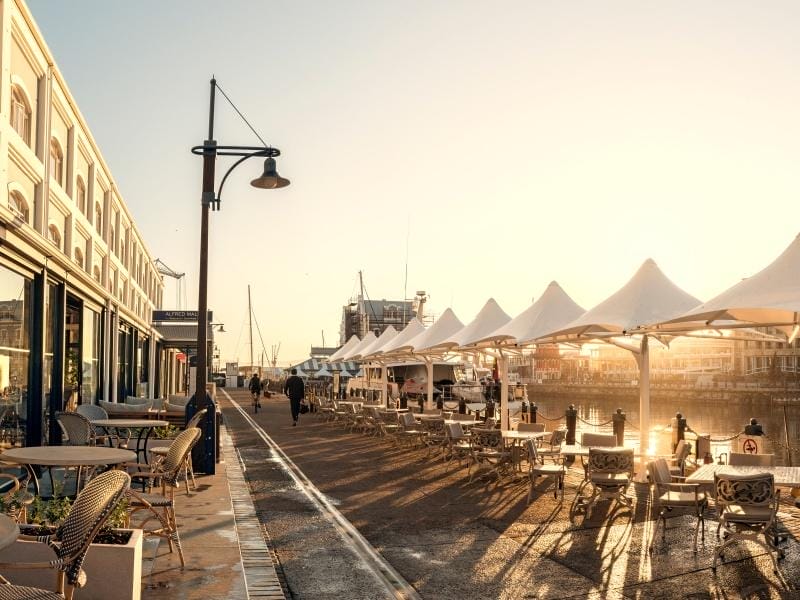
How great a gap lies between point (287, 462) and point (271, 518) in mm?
6665

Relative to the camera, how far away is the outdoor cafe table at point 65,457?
22.0 feet

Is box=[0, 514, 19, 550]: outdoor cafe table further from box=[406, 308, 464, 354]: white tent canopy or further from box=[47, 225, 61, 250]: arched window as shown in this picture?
box=[406, 308, 464, 354]: white tent canopy

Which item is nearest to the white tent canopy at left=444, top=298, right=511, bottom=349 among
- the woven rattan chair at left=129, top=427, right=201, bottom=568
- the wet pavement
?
the wet pavement

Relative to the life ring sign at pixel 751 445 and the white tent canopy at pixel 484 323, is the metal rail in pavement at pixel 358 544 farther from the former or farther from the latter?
the life ring sign at pixel 751 445

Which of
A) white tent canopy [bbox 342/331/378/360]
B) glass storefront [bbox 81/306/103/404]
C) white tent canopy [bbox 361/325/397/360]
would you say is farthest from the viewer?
white tent canopy [bbox 342/331/378/360]

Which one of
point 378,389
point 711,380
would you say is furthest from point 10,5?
point 711,380

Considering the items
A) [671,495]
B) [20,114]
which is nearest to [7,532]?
[671,495]

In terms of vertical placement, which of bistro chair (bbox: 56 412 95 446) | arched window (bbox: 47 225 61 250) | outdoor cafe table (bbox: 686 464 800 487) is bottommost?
outdoor cafe table (bbox: 686 464 800 487)

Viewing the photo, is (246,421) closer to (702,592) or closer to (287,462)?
(287,462)

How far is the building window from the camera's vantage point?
15883 millimetres

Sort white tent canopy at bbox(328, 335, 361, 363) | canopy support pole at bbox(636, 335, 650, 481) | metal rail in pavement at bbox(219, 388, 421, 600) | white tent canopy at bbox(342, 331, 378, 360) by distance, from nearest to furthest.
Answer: metal rail in pavement at bbox(219, 388, 421, 600) → canopy support pole at bbox(636, 335, 650, 481) → white tent canopy at bbox(342, 331, 378, 360) → white tent canopy at bbox(328, 335, 361, 363)

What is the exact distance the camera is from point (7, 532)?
390 cm

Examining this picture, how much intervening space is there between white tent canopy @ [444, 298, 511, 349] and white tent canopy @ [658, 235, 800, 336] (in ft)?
28.0

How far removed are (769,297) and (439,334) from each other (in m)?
14.7
